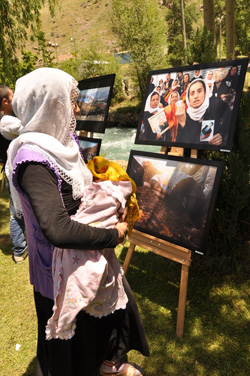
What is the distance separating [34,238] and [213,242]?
79.6 inches

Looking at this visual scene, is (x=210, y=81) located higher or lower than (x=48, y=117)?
higher

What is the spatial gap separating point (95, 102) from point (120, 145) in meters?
12.9

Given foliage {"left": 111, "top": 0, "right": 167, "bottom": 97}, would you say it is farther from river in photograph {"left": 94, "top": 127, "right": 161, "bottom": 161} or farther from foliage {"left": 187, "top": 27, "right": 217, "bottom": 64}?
foliage {"left": 187, "top": 27, "right": 217, "bottom": 64}

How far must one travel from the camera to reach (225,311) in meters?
2.44

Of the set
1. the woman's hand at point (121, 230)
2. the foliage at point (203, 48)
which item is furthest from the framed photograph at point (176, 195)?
the foliage at point (203, 48)

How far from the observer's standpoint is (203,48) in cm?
265

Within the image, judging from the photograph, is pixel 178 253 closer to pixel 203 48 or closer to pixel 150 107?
pixel 150 107

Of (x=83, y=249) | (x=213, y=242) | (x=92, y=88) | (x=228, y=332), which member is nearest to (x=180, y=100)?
(x=92, y=88)

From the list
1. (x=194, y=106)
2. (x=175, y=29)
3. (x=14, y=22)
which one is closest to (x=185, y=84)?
(x=194, y=106)

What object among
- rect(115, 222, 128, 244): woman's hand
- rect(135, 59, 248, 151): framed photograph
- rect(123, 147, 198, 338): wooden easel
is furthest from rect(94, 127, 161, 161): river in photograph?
rect(115, 222, 128, 244): woman's hand

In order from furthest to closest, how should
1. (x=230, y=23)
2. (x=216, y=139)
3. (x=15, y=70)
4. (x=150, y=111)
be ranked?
(x=230, y=23) → (x=15, y=70) → (x=150, y=111) → (x=216, y=139)

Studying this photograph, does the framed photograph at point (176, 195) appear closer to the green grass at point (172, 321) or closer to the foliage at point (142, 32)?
the green grass at point (172, 321)

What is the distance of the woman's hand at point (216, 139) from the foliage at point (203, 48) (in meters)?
1.04

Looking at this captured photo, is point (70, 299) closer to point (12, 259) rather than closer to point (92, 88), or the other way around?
point (92, 88)
